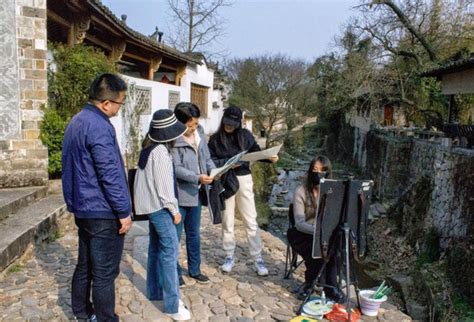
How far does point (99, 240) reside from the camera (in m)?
2.69

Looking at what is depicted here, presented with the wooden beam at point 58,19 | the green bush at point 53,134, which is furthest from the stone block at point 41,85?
the wooden beam at point 58,19

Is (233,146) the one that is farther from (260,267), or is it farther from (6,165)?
(6,165)

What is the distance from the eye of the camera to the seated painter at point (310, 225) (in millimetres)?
3660

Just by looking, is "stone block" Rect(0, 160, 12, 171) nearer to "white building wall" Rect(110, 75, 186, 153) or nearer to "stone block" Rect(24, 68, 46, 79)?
"stone block" Rect(24, 68, 46, 79)

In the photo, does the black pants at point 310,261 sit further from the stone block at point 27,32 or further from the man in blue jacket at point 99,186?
the stone block at point 27,32

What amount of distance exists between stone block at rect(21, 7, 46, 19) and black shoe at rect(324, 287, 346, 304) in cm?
546

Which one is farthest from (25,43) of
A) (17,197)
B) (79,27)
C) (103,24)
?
(103,24)

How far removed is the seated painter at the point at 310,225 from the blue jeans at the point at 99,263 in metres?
1.72

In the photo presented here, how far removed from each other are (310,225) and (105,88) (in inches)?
84.7

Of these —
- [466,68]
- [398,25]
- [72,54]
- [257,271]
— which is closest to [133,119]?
[72,54]

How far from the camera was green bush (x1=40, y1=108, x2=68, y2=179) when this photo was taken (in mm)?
6082

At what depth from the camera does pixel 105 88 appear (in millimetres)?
2637

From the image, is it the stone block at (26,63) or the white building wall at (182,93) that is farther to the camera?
the white building wall at (182,93)

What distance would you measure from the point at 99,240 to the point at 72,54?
492 centimetres
